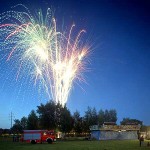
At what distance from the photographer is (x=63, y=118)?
352 feet

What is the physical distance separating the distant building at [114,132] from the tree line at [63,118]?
49.8ft

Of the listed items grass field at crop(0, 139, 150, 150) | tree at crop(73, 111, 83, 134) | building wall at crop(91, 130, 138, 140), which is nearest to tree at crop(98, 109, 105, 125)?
tree at crop(73, 111, 83, 134)

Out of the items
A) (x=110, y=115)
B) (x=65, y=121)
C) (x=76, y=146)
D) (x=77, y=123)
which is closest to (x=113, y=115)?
(x=110, y=115)

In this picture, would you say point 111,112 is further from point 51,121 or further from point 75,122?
point 51,121

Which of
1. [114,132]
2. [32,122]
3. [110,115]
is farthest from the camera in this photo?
[110,115]

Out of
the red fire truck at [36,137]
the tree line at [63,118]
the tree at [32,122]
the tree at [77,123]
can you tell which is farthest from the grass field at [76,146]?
the tree at [32,122]

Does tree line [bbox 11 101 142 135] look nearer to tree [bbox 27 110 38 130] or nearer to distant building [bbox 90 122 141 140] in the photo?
tree [bbox 27 110 38 130]

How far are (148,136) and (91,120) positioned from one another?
36.5m

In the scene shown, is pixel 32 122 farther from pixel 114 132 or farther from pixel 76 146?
pixel 76 146

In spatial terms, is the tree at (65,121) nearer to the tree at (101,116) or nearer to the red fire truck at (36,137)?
the tree at (101,116)

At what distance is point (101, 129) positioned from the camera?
3578 inches

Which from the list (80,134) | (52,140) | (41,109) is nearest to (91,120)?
(80,134)

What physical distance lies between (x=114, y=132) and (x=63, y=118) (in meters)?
21.2

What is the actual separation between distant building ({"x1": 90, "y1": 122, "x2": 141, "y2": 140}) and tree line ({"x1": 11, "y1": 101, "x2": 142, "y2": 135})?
1519 cm
